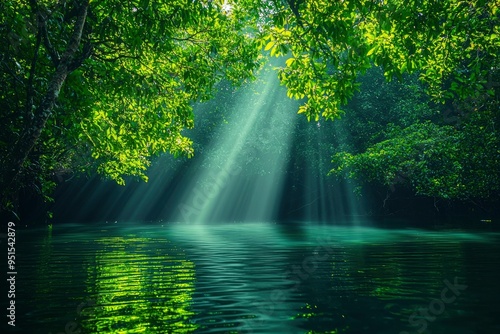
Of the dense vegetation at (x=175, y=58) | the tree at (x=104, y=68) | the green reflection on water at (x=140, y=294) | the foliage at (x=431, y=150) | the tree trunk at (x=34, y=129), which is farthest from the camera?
the foliage at (x=431, y=150)

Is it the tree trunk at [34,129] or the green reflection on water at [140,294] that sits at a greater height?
the tree trunk at [34,129]

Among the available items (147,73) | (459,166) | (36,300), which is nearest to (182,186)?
(459,166)

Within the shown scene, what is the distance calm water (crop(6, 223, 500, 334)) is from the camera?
6359mm

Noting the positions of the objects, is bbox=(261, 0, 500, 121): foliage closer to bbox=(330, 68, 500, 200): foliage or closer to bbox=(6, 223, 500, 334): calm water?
bbox=(6, 223, 500, 334): calm water

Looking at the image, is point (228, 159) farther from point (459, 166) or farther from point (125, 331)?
point (125, 331)

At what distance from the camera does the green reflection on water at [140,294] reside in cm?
629

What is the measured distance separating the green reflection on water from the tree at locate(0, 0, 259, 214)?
2.60m

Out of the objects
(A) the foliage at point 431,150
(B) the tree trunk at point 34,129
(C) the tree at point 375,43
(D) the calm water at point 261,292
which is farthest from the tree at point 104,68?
(A) the foliage at point 431,150

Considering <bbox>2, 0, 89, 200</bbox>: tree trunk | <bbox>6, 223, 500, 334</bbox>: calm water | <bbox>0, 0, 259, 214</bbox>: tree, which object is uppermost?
<bbox>0, 0, 259, 214</bbox>: tree

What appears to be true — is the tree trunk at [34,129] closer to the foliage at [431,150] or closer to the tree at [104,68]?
the tree at [104,68]

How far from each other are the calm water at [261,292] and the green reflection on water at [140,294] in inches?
0.6

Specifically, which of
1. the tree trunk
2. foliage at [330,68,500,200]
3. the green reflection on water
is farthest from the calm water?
foliage at [330,68,500,200]

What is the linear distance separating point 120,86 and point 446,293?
9.70 metres

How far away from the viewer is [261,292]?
8.65 meters
